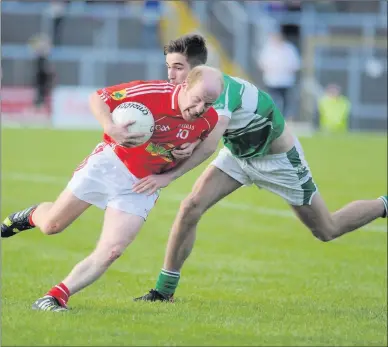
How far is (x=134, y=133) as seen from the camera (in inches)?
286

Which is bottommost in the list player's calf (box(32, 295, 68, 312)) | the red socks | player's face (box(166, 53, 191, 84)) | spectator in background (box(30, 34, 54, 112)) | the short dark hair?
spectator in background (box(30, 34, 54, 112))

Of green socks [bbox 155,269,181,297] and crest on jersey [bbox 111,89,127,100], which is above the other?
crest on jersey [bbox 111,89,127,100]

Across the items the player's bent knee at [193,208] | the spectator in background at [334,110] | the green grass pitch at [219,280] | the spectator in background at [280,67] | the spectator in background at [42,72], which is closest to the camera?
the green grass pitch at [219,280]

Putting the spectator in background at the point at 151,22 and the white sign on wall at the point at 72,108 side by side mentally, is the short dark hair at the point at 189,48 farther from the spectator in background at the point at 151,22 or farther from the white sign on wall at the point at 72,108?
the spectator in background at the point at 151,22

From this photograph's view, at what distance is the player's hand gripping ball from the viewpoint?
23.9ft

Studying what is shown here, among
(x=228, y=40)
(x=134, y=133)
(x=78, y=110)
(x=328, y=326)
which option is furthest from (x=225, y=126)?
(x=228, y=40)

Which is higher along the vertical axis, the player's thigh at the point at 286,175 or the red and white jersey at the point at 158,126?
the red and white jersey at the point at 158,126

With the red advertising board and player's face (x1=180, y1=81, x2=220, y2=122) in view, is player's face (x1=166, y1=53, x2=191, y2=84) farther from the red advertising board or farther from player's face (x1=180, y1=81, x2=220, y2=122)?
the red advertising board

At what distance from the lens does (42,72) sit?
33.5 meters

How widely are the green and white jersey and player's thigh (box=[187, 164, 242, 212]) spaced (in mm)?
207

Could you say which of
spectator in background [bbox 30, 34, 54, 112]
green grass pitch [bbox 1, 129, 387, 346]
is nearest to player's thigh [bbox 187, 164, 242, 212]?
green grass pitch [bbox 1, 129, 387, 346]

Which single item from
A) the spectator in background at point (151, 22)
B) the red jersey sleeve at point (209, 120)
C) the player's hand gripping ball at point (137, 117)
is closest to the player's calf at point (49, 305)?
the player's hand gripping ball at point (137, 117)

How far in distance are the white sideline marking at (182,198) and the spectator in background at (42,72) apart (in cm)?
1477

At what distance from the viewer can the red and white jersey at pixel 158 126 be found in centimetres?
745
